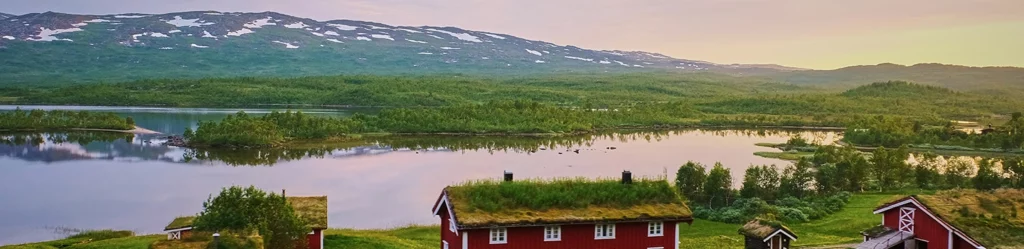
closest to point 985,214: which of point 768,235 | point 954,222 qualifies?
point 954,222

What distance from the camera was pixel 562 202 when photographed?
54.7ft

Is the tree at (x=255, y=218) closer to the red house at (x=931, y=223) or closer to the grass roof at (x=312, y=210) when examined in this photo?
the grass roof at (x=312, y=210)

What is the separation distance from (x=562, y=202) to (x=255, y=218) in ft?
18.6

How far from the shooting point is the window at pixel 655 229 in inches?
662

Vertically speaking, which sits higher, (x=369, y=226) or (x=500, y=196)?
(x=500, y=196)

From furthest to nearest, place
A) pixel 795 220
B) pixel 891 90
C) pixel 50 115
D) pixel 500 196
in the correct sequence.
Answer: pixel 891 90 → pixel 50 115 → pixel 795 220 → pixel 500 196

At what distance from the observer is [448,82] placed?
411ft

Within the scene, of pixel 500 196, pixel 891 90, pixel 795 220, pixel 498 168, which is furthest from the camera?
pixel 891 90

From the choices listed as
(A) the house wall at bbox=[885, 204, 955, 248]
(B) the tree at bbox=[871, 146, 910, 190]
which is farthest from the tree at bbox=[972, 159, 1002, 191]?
(A) the house wall at bbox=[885, 204, 955, 248]

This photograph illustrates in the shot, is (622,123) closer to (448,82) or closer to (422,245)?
(448,82)

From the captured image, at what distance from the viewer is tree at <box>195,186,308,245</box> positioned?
55.3 ft

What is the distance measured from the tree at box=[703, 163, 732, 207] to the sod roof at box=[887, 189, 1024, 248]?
40.9 ft

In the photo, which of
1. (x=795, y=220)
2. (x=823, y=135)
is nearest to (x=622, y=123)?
(x=823, y=135)

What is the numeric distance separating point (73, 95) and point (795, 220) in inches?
3588
